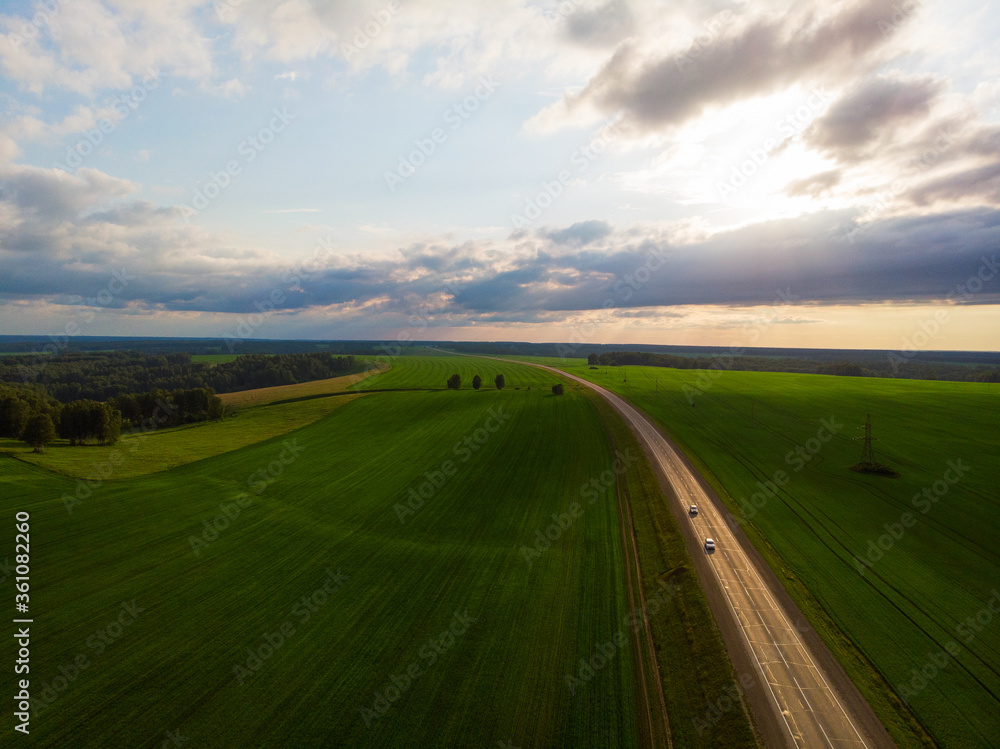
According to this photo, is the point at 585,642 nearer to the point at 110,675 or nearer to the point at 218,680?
the point at 218,680

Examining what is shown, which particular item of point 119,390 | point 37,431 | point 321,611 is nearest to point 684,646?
point 321,611

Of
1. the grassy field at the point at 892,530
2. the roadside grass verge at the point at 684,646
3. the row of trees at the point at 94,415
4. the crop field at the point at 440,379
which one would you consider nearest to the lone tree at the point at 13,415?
the row of trees at the point at 94,415

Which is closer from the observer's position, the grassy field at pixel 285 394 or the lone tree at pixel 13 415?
the lone tree at pixel 13 415

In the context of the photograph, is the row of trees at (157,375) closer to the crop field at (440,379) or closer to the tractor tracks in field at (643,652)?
the crop field at (440,379)

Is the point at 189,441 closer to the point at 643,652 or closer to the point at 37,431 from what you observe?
the point at 37,431

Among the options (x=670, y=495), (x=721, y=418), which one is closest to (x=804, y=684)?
(x=670, y=495)

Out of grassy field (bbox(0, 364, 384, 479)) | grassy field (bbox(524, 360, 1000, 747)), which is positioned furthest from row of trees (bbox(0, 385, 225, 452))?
grassy field (bbox(524, 360, 1000, 747))

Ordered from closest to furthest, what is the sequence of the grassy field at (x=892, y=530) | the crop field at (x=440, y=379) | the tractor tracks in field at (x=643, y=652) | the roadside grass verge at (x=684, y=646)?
1. the roadside grass verge at (x=684, y=646)
2. the tractor tracks in field at (x=643, y=652)
3. the grassy field at (x=892, y=530)
4. the crop field at (x=440, y=379)
